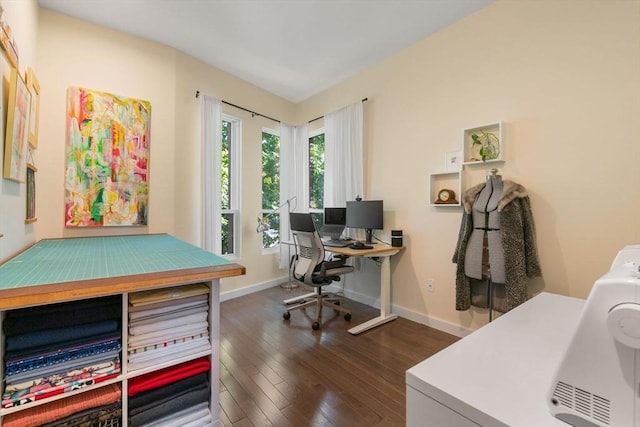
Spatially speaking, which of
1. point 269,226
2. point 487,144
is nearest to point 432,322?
point 487,144

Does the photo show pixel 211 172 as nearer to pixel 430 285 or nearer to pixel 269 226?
pixel 269 226

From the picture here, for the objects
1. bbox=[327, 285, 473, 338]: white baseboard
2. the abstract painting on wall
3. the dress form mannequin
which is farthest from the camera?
bbox=[327, 285, 473, 338]: white baseboard

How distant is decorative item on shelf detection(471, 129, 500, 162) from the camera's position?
2.22 metres

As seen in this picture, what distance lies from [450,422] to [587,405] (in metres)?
0.26

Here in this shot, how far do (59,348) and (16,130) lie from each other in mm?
1271

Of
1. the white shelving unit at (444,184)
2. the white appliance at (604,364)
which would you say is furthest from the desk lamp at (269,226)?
the white appliance at (604,364)

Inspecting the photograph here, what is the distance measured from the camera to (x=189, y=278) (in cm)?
109

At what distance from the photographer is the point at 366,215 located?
3.04m

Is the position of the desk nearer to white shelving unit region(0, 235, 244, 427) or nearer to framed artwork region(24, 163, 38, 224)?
white shelving unit region(0, 235, 244, 427)

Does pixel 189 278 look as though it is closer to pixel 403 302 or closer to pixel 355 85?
pixel 403 302

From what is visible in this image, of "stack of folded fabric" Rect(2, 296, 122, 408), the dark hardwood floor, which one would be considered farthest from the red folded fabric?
the dark hardwood floor

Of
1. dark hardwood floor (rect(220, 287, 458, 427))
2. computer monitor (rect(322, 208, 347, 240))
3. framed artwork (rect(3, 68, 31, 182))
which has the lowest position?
dark hardwood floor (rect(220, 287, 458, 427))

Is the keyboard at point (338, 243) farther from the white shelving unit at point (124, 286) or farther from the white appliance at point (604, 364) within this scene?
the white appliance at point (604, 364)

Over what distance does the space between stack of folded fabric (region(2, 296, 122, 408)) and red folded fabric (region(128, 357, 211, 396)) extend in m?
0.12
